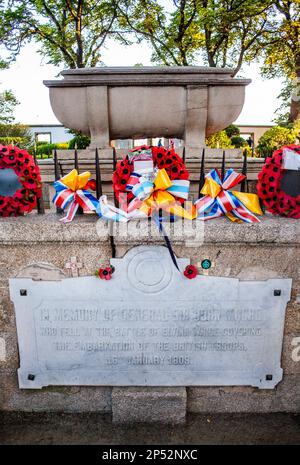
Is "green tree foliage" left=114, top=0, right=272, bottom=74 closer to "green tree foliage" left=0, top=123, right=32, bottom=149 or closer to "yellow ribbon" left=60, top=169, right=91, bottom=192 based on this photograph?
"yellow ribbon" left=60, top=169, right=91, bottom=192

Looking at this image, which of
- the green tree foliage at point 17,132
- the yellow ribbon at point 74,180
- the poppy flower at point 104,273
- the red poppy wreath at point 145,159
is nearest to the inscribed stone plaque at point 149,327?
the poppy flower at point 104,273

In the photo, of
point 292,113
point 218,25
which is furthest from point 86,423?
→ point 292,113

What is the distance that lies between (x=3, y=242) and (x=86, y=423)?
4.13 feet

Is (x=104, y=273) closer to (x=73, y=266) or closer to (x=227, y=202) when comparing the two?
(x=73, y=266)

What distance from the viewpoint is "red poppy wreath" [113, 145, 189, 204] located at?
2.06 m

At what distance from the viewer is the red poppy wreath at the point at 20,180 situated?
6.66 feet

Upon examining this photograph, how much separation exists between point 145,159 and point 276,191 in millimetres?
805

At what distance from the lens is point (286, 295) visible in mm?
2100

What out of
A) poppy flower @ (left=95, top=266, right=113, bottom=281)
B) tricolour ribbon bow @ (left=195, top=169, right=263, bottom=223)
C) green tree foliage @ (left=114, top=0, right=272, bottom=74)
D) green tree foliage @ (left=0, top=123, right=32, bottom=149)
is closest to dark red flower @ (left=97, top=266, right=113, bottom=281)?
poppy flower @ (left=95, top=266, right=113, bottom=281)

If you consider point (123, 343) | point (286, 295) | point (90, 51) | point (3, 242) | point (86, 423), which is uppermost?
point (90, 51)

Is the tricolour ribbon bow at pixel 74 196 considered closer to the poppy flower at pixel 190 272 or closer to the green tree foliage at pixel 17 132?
the poppy flower at pixel 190 272

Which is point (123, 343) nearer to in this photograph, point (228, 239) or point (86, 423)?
point (86, 423)

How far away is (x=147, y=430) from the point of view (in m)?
2.13
